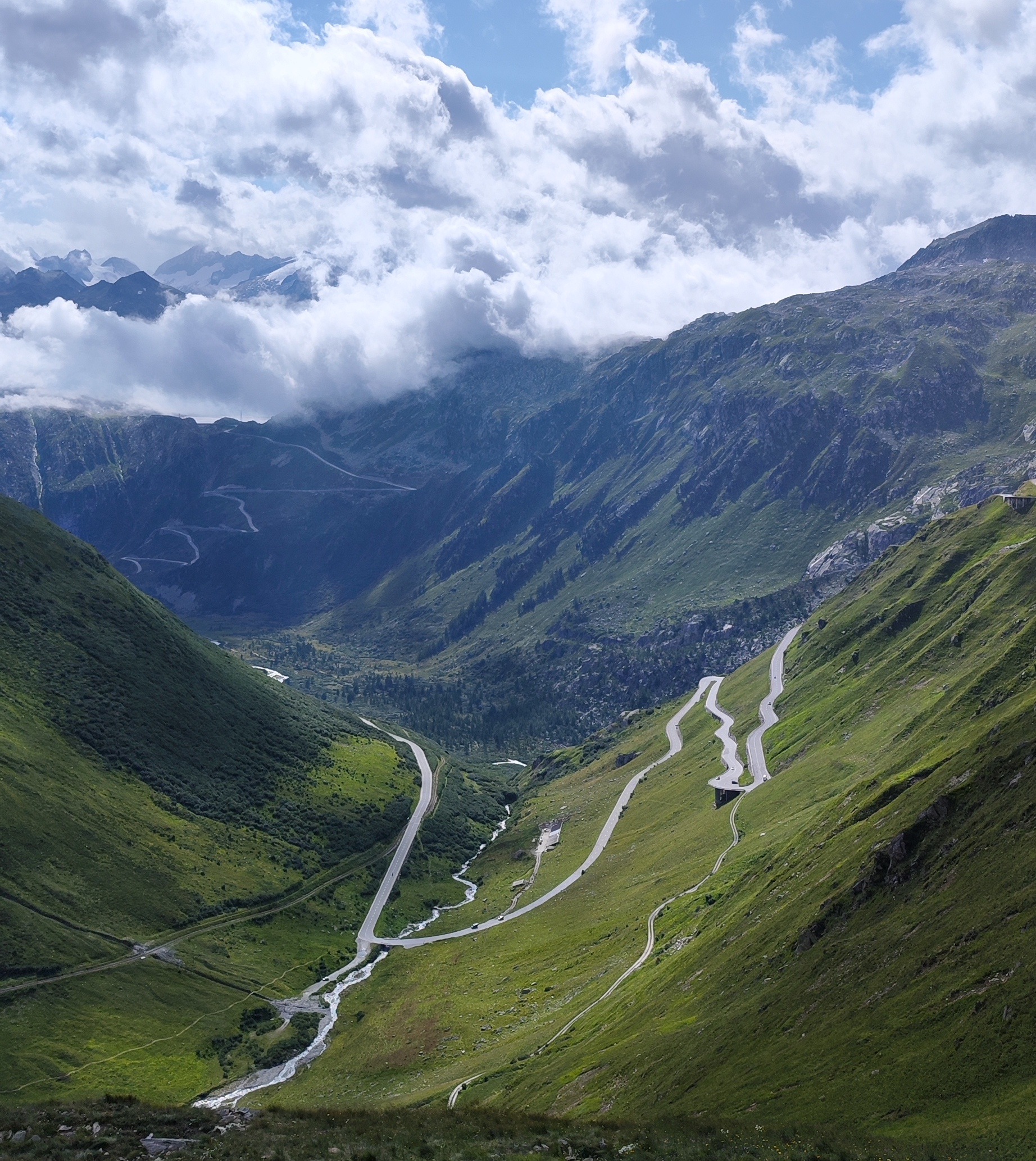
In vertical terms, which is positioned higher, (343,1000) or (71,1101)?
(71,1101)

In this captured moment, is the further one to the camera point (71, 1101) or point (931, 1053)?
point (71, 1101)

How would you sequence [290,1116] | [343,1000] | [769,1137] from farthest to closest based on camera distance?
[343,1000] → [290,1116] → [769,1137]

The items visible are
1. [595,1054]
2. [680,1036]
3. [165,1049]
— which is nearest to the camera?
[680,1036]

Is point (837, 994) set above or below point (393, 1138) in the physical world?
below

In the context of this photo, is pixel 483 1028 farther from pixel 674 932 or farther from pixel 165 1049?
pixel 165 1049

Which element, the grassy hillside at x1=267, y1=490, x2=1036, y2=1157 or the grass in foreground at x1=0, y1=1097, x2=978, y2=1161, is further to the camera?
the grassy hillside at x1=267, y1=490, x2=1036, y2=1157

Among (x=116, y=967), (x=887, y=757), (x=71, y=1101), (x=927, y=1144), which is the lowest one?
(x=887, y=757)

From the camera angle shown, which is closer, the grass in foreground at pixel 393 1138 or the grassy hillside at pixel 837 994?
the grass in foreground at pixel 393 1138

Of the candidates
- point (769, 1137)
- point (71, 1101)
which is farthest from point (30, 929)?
point (769, 1137)

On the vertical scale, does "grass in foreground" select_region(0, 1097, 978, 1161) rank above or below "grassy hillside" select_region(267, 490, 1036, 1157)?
above

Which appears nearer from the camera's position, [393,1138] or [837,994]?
[393,1138]

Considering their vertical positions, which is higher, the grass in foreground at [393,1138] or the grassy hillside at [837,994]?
the grass in foreground at [393,1138]
